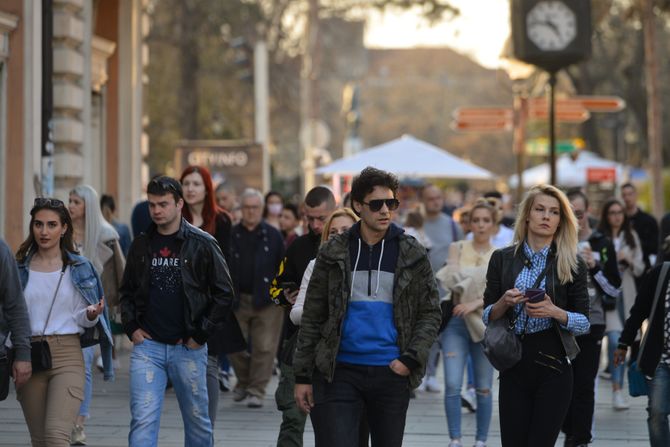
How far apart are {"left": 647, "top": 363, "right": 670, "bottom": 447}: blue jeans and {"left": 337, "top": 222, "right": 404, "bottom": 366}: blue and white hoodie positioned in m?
2.32

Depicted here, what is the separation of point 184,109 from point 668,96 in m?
26.9

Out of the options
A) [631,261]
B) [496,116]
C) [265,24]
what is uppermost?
[265,24]

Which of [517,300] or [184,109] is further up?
[184,109]

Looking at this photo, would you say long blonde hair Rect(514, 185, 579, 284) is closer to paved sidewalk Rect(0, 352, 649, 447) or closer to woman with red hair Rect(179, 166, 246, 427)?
woman with red hair Rect(179, 166, 246, 427)

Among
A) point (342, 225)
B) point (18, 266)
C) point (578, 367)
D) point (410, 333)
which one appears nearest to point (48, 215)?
point (18, 266)

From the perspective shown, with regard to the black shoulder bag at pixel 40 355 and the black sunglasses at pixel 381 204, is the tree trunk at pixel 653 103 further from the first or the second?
the black sunglasses at pixel 381 204

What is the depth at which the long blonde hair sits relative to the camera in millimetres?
7414

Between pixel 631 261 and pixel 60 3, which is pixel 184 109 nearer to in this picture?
pixel 60 3

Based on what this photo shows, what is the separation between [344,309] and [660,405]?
2.59 meters

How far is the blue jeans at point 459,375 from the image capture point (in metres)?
10.2

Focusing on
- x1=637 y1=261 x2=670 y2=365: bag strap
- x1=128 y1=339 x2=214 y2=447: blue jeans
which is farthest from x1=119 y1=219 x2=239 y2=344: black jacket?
x1=637 y1=261 x2=670 y2=365: bag strap

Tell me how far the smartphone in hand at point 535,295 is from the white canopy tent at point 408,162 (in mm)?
13566

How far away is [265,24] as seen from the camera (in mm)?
38500

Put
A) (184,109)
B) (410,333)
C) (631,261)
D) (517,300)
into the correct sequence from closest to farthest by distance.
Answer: (410,333)
(517,300)
(631,261)
(184,109)
